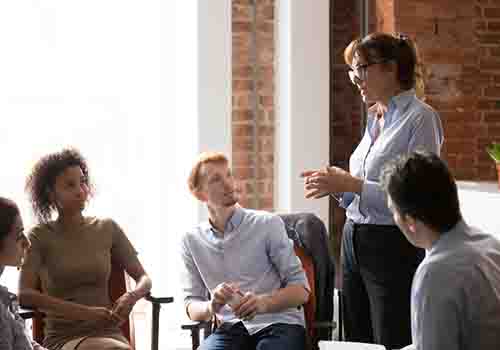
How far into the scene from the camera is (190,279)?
3551mm

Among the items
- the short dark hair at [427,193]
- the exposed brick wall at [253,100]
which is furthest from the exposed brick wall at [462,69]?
the short dark hair at [427,193]

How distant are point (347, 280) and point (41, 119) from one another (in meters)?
3.05

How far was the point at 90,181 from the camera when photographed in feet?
12.0

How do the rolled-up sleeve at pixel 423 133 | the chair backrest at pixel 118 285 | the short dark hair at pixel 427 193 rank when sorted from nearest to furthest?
the short dark hair at pixel 427 193, the rolled-up sleeve at pixel 423 133, the chair backrest at pixel 118 285

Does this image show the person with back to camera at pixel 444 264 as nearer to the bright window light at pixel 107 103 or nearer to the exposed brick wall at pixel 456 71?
the exposed brick wall at pixel 456 71

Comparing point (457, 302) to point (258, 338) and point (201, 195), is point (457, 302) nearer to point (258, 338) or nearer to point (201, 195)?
point (258, 338)

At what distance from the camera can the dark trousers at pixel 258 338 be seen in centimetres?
335

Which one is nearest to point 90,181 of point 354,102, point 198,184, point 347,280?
point 198,184

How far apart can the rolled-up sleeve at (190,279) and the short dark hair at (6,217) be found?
91 cm

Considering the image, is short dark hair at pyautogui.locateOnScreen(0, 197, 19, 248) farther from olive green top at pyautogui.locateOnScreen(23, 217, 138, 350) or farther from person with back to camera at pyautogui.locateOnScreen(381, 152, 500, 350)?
person with back to camera at pyautogui.locateOnScreen(381, 152, 500, 350)

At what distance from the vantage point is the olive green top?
3445 mm

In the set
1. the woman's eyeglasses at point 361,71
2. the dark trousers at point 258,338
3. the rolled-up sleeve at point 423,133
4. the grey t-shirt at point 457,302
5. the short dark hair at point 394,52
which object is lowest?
the dark trousers at point 258,338

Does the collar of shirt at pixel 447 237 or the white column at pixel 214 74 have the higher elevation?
the white column at pixel 214 74

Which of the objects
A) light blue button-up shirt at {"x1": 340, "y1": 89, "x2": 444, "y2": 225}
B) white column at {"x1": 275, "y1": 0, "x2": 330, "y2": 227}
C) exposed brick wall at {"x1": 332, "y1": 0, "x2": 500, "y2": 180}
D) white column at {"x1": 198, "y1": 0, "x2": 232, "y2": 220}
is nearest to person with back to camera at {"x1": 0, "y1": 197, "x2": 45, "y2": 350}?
light blue button-up shirt at {"x1": 340, "y1": 89, "x2": 444, "y2": 225}
